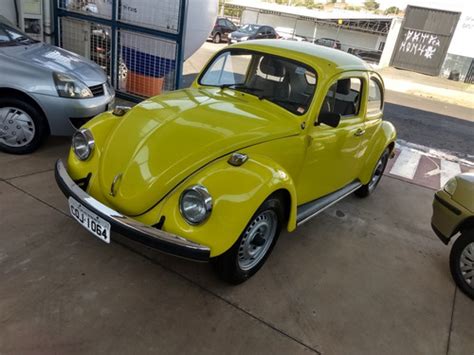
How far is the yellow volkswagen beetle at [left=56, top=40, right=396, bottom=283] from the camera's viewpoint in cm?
260

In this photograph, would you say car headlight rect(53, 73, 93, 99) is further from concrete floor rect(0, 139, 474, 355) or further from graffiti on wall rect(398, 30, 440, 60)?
graffiti on wall rect(398, 30, 440, 60)

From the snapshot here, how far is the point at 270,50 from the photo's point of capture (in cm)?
383

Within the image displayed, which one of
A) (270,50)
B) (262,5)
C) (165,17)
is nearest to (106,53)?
(165,17)

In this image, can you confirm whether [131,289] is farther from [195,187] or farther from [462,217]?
[462,217]

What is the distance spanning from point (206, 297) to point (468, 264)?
234 cm

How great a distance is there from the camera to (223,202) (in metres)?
2.57

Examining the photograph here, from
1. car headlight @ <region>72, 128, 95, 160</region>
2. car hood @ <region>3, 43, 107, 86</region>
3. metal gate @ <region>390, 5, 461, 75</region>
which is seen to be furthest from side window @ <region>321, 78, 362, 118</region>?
metal gate @ <region>390, 5, 461, 75</region>

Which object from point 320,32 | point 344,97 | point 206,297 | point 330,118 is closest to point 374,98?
point 344,97

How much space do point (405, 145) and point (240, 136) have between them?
6307 mm

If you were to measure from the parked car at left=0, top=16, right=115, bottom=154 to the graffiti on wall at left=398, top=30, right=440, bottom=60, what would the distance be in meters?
24.5

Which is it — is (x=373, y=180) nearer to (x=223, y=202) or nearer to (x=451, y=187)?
(x=451, y=187)

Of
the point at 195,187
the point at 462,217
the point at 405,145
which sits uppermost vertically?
the point at 195,187

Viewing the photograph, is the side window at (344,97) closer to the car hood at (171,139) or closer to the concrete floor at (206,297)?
the car hood at (171,139)

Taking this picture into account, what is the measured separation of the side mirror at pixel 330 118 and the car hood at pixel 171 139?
0.23m
